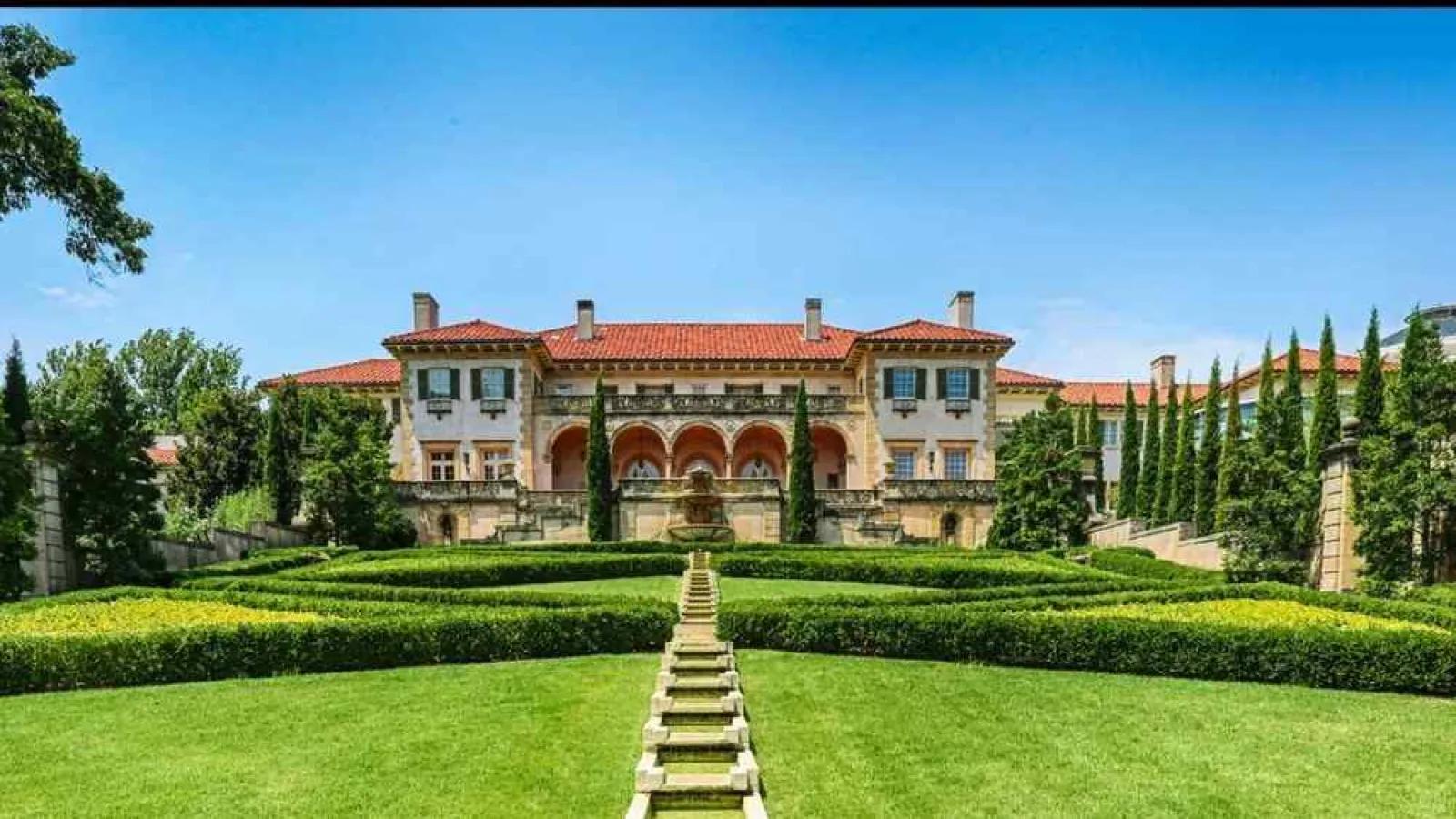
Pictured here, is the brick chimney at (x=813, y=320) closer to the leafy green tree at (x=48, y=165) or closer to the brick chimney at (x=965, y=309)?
the brick chimney at (x=965, y=309)

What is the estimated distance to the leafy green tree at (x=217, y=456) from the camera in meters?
42.8

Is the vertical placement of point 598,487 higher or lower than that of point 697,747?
higher

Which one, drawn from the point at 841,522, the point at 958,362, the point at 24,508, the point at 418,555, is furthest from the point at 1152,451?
the point at 24,508

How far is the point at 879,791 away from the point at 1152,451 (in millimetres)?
40012

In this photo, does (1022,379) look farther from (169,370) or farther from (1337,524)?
(169,370)

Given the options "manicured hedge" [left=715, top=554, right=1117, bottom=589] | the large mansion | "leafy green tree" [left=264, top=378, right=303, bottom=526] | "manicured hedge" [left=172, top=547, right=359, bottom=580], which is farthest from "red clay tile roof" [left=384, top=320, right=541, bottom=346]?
"manicured hedge" [left=715, top=554, right=1117, bottom=589]

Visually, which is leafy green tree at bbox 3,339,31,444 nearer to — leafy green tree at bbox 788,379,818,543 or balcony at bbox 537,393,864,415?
balcony at bbox 537,393,864,415

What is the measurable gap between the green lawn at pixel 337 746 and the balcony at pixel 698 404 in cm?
3205

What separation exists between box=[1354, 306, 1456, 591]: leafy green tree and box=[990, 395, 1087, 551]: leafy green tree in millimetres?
13071

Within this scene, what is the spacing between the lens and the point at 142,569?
71.1 feet

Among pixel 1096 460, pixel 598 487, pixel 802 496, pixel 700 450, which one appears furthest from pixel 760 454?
pixel 1096 460

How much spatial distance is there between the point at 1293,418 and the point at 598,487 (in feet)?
85.0

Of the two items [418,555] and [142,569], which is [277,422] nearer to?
[418,555]

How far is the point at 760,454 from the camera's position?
160 feet
